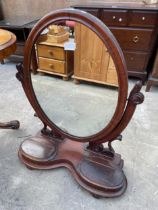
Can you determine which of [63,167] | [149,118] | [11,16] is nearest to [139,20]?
[149,118]

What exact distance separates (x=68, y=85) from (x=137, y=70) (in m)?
1.04

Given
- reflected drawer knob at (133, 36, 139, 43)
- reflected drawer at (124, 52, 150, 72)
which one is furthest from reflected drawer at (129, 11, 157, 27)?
reflected drawer at (124, 52, 150, 72)

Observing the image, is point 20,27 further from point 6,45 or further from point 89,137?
point 89,137

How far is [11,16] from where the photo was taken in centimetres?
253

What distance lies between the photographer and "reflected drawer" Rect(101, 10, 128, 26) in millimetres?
1592

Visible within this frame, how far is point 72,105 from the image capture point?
1.01 meters

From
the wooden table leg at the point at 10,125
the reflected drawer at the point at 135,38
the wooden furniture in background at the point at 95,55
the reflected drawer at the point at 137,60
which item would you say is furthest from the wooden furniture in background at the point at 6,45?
the reflected drawer at the point at 137,60

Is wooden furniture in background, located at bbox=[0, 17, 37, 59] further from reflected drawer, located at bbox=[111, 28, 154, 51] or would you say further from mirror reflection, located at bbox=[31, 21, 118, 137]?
mirror reflection, located at bbox=[31, 21, 118, 137]

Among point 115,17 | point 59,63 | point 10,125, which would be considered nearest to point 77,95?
point 10,125

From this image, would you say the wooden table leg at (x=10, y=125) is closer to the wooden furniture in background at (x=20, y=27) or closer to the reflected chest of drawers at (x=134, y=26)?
the wooden furniture in background at (x=20, y=27)

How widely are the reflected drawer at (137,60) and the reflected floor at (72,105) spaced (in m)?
0.94

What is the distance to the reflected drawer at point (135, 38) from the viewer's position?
164 cm

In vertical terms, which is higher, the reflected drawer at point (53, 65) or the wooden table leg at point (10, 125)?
the reflected drawer at point (53, 65)

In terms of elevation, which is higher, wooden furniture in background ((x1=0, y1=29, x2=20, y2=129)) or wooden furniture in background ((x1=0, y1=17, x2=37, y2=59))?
wooden furniture in background ((x1=0, y1=29, x2=20, y2=129))
